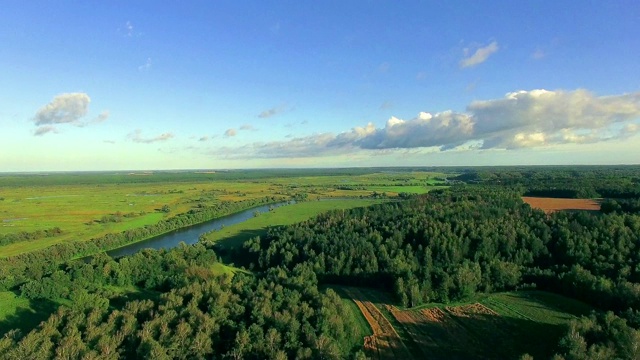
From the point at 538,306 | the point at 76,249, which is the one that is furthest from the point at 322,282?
the point at 76,249

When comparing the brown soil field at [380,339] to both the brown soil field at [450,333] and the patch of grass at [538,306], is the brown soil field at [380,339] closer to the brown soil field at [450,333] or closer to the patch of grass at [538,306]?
the brown soil field at [450,333]

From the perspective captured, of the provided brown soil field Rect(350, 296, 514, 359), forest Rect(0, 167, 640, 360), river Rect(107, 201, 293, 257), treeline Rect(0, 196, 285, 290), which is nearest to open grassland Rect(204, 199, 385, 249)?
river Rect(107, 201, 293, 257)

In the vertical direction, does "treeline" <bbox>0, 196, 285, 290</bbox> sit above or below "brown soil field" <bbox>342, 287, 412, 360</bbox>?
above

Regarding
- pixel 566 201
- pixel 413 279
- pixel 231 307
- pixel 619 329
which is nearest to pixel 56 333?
pixel 231 307

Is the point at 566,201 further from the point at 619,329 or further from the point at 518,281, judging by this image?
the point at 619,329

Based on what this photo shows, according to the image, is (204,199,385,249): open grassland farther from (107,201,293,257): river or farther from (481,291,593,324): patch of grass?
(481,291,593,324): patch of grass

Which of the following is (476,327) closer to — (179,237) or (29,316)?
(29,316)

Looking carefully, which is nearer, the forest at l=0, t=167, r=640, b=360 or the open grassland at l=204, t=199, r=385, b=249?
the forest at l=0, t=167, r=640, b=360
